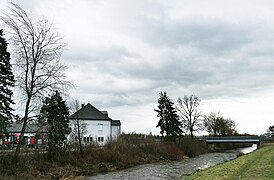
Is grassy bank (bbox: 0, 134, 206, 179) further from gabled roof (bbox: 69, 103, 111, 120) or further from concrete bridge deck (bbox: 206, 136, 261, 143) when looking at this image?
concrete bridge deck (bbox: 206, 136, 261, 143)

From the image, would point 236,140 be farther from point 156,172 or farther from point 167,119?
point 156,172

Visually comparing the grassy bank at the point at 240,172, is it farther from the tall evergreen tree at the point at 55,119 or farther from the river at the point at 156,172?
the tall evergreen tree at the point at 55,119

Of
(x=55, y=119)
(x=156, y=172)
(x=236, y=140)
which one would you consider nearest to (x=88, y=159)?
(x=55, y=119)

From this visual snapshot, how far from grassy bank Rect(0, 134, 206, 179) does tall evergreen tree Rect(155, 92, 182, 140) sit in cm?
440

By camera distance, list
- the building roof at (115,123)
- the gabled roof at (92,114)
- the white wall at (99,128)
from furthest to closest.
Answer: the building roof at (115,123) < the gabled roof at (92,114) < the white wall at (99,128)

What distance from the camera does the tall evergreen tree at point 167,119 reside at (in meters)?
55.3

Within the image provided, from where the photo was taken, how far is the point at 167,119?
55719mm

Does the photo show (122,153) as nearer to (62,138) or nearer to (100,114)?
(62,138)

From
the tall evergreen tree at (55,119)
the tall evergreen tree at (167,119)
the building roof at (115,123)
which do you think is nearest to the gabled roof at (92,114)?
the building roof at (115,123)

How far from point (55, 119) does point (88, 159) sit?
750 centimetres

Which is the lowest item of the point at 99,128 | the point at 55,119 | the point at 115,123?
the point at 55,119

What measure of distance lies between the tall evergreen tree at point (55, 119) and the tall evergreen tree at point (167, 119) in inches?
945

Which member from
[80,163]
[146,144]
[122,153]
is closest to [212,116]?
[146,144]

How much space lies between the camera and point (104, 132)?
6475cm
